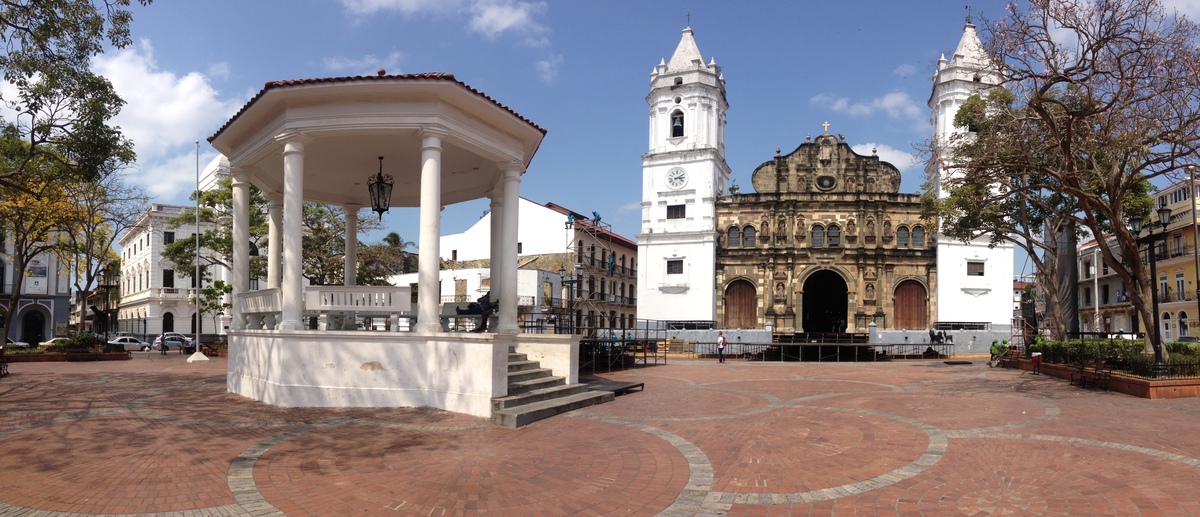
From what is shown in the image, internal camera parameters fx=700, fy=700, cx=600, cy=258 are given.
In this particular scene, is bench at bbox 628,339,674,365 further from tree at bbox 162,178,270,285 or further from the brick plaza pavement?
tree at bbox 162,178,270,285

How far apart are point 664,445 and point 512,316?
505 cm

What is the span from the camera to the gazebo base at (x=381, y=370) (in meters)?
10.4

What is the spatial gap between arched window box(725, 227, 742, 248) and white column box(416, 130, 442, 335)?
1594 inches

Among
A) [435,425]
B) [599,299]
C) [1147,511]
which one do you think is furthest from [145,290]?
[1147,511]

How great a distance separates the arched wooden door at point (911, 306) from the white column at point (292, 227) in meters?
44.6

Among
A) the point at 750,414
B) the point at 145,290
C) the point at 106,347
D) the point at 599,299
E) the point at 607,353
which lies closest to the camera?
the point at 750,414

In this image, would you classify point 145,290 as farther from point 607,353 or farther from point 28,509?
point 28,509

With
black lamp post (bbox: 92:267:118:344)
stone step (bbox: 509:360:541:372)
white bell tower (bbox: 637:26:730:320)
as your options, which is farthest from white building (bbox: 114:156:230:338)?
stone step (bbox: 509:360:541:372)

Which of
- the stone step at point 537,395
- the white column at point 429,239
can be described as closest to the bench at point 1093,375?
the stone step at point 537,395

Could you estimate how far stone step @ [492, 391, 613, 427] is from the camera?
31.9 feet

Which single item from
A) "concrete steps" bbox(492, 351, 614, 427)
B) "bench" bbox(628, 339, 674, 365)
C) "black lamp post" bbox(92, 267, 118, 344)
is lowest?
"bench" bbox(628, 339, 674, 365)

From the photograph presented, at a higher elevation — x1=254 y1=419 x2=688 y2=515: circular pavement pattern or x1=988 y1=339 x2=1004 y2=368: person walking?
x1=254 y1=419 x2=688 y2=515: circular pavement pattern

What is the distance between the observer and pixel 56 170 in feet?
57.2

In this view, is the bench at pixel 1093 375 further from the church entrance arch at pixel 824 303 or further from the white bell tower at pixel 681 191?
the church entrance arch at pixel 824 303
